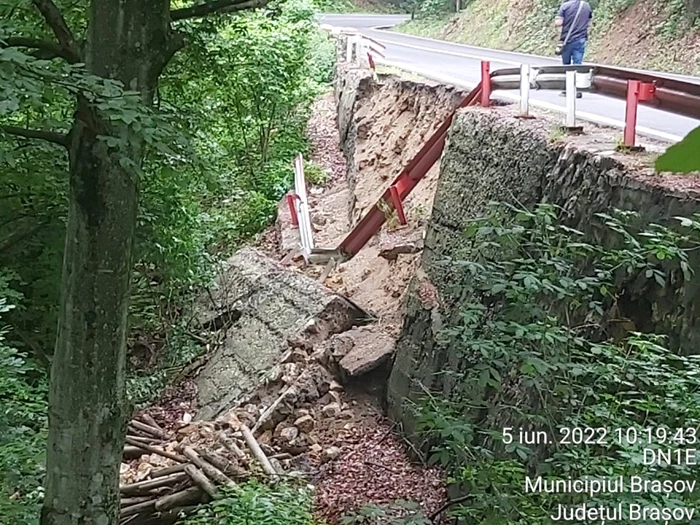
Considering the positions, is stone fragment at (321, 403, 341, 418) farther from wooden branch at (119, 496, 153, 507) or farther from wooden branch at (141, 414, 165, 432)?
wooden branch at (141, 414, 165, 432)

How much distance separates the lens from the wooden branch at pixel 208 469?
6941mm

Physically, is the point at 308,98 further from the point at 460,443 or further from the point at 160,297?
the point at 460,443

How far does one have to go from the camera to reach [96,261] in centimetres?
435

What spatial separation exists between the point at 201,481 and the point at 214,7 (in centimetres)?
419

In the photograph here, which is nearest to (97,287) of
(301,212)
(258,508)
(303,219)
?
(258,508)

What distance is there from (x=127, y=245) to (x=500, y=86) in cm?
534

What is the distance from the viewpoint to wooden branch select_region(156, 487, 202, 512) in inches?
273

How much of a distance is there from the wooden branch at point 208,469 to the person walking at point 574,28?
7.41 meters

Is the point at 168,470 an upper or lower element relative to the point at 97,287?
lower

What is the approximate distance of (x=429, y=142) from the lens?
384 inches

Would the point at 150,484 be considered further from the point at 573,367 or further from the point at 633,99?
the point at 633,99

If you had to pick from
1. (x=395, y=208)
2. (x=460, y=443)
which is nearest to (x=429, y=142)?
(x=395, y=208)

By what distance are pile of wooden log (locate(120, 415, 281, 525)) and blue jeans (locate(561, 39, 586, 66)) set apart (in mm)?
7067

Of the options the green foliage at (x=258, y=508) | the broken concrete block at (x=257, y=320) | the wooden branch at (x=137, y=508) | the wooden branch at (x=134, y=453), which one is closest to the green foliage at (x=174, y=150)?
the broken concrete block at (x=257, y=320)
